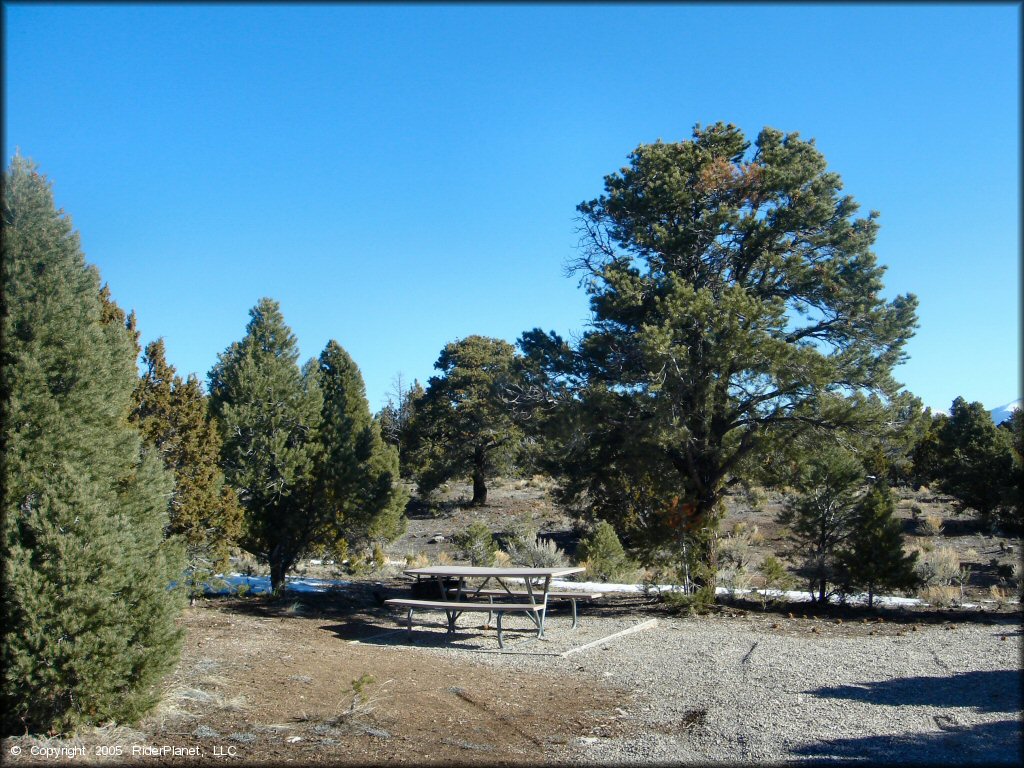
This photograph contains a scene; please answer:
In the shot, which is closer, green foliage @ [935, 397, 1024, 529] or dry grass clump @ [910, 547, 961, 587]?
green foliage @ [935, 397, 1024, 529]

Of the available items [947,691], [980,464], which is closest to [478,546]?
[947,691]

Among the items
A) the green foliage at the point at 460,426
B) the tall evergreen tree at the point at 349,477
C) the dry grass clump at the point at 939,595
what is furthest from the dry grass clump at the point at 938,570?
the green foliage at the point at 460,426

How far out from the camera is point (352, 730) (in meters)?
6.07

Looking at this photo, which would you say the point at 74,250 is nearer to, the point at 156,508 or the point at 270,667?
the point at 156,508

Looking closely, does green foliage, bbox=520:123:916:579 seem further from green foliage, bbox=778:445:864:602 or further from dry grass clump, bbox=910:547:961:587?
dry grass clump, bbox=910:547:961:587

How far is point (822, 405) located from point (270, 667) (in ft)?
30.5

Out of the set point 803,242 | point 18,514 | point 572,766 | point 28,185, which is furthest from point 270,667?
point 803,242

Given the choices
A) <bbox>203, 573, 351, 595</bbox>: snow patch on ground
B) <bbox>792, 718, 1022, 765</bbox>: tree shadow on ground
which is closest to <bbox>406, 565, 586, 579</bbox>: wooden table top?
<bbox>203, 573, 351, 595</bbox>: snow patch on ground

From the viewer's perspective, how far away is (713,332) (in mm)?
12477

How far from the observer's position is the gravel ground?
5656mm

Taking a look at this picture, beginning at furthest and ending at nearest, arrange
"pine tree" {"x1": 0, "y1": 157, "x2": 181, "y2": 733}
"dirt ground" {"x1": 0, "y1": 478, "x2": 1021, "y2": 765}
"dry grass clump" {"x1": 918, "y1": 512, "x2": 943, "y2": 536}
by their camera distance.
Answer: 1. "dry grass clump" {"x1": 918, "y1": 512, "x2": 943, "y2": 536}
2. "dirt ground" {"x1": 0, "y1": 478, "x2": 1021, "y2": 765}
3. "pine tree" {"x1": 0, "y1": 157, "x2": 181, "y2": 733}

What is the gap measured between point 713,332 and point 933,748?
306 inches

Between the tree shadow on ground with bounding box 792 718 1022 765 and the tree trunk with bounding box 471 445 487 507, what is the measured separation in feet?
90.9

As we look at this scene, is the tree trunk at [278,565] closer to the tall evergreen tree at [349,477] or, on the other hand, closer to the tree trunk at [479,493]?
the tall evergreen tree at [349,477]
